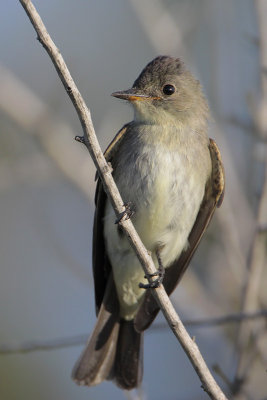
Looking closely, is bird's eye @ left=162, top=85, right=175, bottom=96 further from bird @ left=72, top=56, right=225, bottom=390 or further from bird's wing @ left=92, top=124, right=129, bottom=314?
bird's wing @ left=92, top=124, right=129, bottom=314

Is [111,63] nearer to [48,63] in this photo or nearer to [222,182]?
[48,63]

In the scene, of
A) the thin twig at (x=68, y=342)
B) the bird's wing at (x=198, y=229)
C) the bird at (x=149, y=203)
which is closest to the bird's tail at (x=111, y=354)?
the bird at (x=149, y=203)

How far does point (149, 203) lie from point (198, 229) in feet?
1.97

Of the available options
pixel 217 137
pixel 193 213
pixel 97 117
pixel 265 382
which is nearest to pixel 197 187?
pixel 193 213

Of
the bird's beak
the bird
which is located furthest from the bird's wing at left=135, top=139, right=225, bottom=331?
the bird's beak

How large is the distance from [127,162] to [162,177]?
280 mm

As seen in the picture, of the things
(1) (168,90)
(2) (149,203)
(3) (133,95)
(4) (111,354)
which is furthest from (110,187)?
(4) (111,354)

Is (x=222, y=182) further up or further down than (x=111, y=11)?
further down

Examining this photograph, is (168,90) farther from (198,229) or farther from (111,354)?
(111,354)

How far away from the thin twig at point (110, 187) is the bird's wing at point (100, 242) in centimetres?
111

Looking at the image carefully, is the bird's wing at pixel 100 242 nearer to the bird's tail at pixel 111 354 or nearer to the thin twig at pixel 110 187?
the bird's tail at pixel 111 354

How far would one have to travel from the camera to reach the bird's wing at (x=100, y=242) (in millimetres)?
5012

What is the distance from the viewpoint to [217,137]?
5.73 m

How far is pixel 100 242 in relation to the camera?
5.32 m
